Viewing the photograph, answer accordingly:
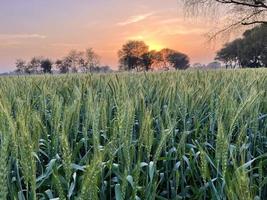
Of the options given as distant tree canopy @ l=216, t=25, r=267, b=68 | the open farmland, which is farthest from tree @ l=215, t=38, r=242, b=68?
the open farmland

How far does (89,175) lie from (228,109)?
58.2 inches

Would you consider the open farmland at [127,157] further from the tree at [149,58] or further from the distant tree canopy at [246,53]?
the tree at [149,58]

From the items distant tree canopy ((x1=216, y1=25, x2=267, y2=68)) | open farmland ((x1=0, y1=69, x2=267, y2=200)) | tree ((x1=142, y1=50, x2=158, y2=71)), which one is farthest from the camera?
tree ((x1=142, y1=50, x2=158, y2=71))

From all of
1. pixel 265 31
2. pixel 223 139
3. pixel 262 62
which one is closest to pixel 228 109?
pixel 223 139

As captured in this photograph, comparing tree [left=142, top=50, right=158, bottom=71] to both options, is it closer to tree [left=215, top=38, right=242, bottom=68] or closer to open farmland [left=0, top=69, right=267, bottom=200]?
tree [left=215, top=38, right=242, bottom=68]

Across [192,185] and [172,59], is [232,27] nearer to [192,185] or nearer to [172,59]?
[192,185]

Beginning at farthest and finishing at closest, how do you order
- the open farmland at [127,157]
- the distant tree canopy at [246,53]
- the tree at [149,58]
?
the tree at [149,58], the distant tree canopy at [246,53], the open farmland at [127,157]

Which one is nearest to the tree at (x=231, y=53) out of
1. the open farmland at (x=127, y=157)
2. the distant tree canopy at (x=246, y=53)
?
the distant tree canopy at (x=246, y=53)

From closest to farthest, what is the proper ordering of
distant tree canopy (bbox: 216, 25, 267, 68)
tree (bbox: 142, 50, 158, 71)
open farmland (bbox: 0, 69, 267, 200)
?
open farmland (bbox: 0, 69, 267, 200) → distant tree canopy (bbox: 216, 25, 267, 68) → tree (bbox: 142, 50, 158, 71)

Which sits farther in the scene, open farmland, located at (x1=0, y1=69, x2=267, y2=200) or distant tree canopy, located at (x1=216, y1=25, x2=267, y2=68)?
distant tree canopy, located at (x1=216, y1=25, x2=267, y2=68)

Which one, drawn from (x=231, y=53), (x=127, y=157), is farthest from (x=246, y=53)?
(x=127, y=157)

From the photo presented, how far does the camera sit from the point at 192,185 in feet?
6.63

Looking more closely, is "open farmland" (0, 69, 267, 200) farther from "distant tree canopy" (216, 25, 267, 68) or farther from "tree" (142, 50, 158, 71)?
"tree" (142, 50, 158, 71)

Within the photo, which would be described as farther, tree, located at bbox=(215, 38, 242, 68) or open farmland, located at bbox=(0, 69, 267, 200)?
tree, located at bbox=(215, 38, 242, 68)
